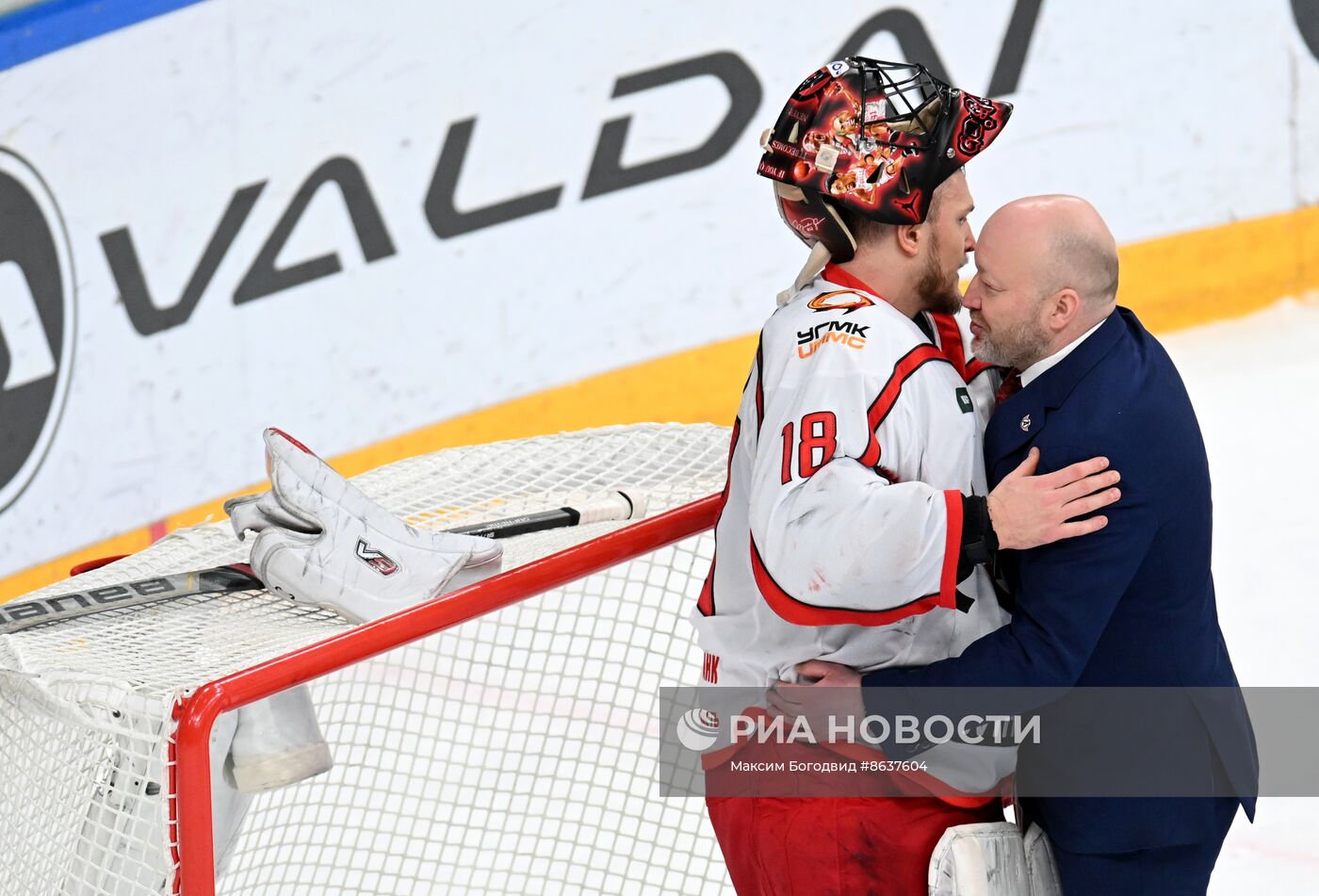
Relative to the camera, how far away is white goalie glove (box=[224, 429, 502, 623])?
1521 millimetres

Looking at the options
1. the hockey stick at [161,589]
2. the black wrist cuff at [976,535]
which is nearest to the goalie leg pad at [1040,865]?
the black wrist cuff at [976,535]

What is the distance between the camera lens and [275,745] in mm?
1514

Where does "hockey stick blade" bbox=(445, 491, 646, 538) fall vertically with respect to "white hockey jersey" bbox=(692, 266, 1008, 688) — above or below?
below

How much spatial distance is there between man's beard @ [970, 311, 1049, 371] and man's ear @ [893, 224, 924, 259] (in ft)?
0.31

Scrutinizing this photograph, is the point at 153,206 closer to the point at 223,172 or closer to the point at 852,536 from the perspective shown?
the point at 223,172

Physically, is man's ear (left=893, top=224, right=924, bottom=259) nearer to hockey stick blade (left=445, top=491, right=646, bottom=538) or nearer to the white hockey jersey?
the white hockey jersey

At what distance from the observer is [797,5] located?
12.7 ft

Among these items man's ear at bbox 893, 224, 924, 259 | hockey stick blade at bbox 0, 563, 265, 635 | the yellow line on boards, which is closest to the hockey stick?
hockey stick blade at bbox 0, 563, 265, 635

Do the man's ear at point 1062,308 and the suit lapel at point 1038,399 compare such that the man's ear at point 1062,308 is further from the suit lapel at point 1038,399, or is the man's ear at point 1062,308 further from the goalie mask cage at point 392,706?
the goalie mask cage at point 392,706

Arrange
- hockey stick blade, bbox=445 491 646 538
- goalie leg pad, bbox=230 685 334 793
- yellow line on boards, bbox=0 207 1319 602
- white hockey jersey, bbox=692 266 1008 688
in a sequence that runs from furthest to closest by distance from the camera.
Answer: yellow line on boards, bbox=0 207 1319 602 < hockey stick blade, bbox=445 491 646 538 < goalie leg pad, bbox=230 685 334 793 < white hockey jersey, bbox=692 266 1008 688

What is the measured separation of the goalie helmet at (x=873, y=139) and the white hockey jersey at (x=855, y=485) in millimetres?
93

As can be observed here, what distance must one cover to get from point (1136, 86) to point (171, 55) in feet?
8.24

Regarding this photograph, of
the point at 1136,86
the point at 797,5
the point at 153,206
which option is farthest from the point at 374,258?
the point at 1136,86

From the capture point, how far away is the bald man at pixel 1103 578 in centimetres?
130
